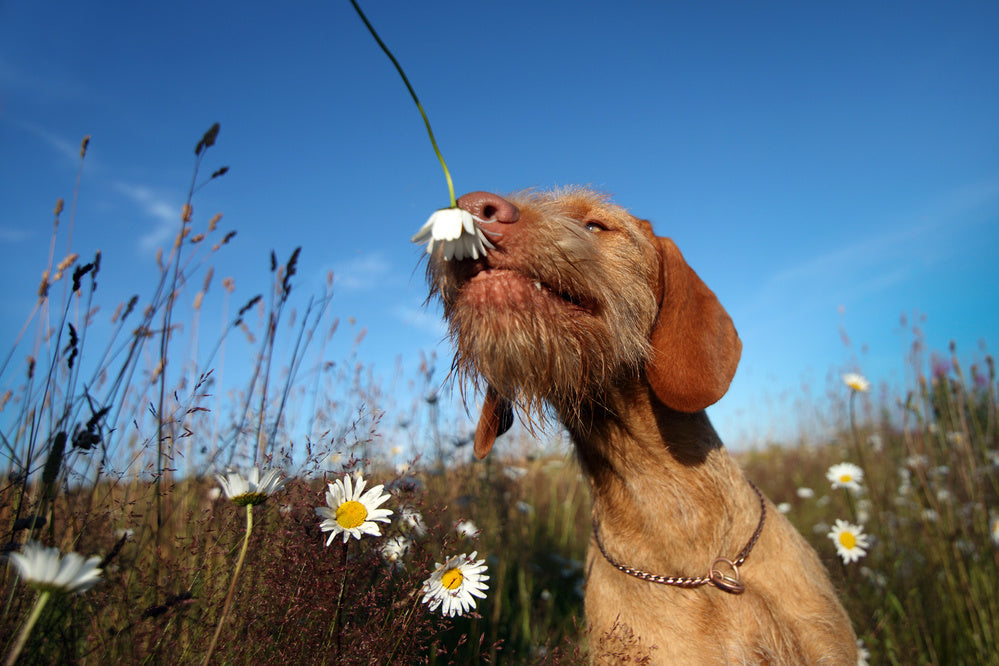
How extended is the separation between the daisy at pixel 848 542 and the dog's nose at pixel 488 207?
7.98 feet

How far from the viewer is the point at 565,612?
2883 mm

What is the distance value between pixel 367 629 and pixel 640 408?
1031 mm

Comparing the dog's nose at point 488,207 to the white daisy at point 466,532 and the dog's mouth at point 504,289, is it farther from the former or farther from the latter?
the white daisy at point 466,532

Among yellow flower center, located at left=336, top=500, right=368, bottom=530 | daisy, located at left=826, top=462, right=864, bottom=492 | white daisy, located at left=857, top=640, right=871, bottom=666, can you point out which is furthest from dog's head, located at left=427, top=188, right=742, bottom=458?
daisy, located at left=826, top=462, right=864, bottom=492

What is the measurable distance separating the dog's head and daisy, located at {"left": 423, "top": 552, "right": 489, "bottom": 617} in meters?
0.47

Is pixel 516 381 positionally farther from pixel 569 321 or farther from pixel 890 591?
pixel 890 591

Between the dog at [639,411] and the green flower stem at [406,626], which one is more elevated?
the dog at [639,411]

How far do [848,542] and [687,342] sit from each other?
5.74 feet

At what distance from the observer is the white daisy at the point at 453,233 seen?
1.05m

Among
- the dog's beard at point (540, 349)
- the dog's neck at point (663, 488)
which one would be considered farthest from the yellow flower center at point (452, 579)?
the dog's neck at point (663, 488)

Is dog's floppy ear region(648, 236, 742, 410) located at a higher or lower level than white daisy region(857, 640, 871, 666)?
higher

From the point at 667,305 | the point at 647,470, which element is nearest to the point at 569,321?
the point at 667,305

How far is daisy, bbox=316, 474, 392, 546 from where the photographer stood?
48.8 inches

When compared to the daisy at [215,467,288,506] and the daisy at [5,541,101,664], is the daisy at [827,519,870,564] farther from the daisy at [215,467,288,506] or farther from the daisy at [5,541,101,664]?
the daisy at [5,541,101,664]
